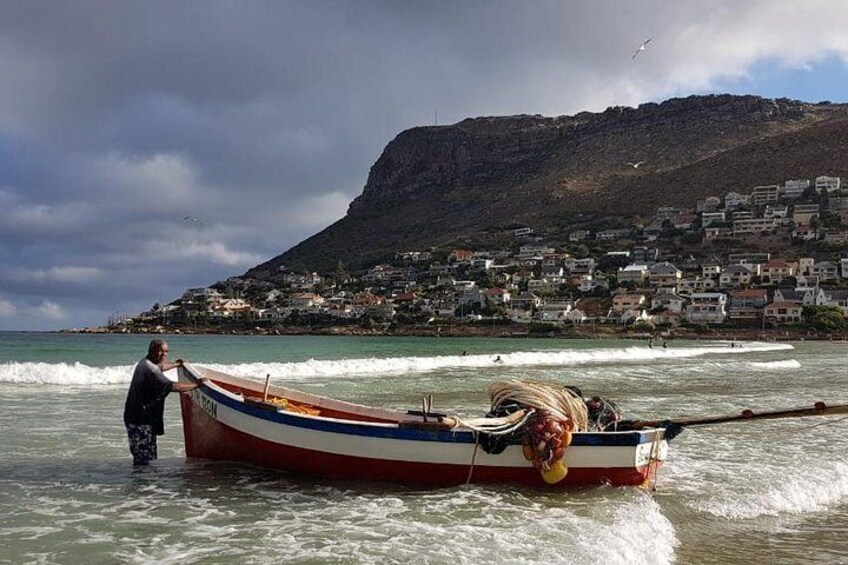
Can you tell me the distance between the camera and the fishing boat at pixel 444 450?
815 centimetres

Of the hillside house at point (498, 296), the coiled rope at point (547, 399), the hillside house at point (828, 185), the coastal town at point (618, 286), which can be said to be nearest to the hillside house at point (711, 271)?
the coastal town at point (618, 286)

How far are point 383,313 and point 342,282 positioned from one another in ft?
125

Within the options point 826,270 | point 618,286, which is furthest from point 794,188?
point 618,286

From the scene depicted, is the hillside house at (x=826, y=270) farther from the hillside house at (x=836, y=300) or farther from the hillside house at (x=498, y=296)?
the hillside house at (x=498, y=296)

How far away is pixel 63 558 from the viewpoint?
6117 millimetres

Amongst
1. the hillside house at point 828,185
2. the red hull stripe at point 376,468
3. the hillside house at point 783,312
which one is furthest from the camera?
the hillside house at point 828,185

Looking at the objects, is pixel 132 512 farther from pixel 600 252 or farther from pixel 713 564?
pixel 600 252

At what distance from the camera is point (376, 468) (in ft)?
28.2

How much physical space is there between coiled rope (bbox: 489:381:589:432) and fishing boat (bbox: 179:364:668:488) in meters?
0.17

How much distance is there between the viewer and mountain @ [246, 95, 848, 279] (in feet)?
454

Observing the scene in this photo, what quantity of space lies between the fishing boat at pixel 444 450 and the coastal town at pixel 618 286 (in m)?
90.5

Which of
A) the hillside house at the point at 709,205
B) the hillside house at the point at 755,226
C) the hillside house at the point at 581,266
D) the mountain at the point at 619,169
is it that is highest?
the mountain at the point at 619,169

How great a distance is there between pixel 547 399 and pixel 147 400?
5.10 metres

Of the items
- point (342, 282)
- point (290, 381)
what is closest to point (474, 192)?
point (342, 282)
